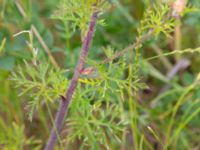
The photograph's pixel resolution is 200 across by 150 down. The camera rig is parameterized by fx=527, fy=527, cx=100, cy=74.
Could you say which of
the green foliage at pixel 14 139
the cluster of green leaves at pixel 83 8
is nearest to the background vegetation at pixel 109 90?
the green foliage at pixel 14 139

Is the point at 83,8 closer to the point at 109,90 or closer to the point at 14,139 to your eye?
the point at 109,90

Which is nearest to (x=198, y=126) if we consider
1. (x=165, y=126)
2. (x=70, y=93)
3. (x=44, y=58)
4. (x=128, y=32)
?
(x=165, y=126)

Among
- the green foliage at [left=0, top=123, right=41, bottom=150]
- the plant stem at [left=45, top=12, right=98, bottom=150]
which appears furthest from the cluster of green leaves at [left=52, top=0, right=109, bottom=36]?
the green foliage at [left=0, top=123, right=41, bottom=150]

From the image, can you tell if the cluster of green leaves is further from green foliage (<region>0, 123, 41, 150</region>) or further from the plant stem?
green foliage (<region>0, 123, 41, 150</region>)

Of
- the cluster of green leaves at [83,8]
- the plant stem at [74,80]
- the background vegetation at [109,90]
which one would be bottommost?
the background vegetation at [109,90]

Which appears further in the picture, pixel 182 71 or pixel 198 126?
pixel 182 71

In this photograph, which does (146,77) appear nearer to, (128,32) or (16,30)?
(128,32)

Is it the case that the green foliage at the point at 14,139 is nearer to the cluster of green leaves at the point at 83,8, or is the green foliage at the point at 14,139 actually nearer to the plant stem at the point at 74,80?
the plant stem at the point at 74,80

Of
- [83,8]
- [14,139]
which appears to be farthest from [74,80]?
[14,139]
